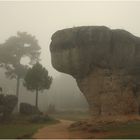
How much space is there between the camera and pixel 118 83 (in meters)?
28.8

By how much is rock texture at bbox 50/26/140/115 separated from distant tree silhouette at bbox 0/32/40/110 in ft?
94.3

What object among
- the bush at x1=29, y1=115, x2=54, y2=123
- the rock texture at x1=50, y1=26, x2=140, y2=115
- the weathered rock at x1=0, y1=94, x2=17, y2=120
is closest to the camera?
the rock texture at x1=50, y1=26, x2=140, y2=115

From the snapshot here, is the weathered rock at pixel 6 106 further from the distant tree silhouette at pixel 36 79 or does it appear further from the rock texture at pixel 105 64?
the rock texture at pixel 105 64

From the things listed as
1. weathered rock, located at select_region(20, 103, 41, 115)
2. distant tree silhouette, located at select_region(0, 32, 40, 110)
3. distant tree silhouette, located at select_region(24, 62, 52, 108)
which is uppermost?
distant tree silhouette, located at select_region(0, 32, 40, 110)

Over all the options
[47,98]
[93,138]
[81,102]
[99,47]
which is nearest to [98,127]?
[93,138]

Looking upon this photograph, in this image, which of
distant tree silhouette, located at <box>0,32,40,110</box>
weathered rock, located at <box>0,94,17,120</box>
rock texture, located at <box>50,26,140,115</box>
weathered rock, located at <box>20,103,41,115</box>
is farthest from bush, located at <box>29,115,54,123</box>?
distant tree silhouette, located at <box>0,32,40,110</box>

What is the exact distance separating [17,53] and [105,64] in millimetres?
34124

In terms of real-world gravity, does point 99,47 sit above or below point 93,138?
above

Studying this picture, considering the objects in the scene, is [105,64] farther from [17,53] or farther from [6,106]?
[17,53]

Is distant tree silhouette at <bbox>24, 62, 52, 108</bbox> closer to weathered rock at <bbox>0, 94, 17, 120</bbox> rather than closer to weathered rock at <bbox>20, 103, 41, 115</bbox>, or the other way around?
weathered rock at <bbox>20, 103, 41, 115</bbox>

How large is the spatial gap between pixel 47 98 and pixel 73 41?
50.7 m

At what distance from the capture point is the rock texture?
2870 cm

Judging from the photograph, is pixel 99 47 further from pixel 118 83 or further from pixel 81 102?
pixel 81 102

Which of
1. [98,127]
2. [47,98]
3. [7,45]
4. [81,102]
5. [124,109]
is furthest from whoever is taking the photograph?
[47,98]
